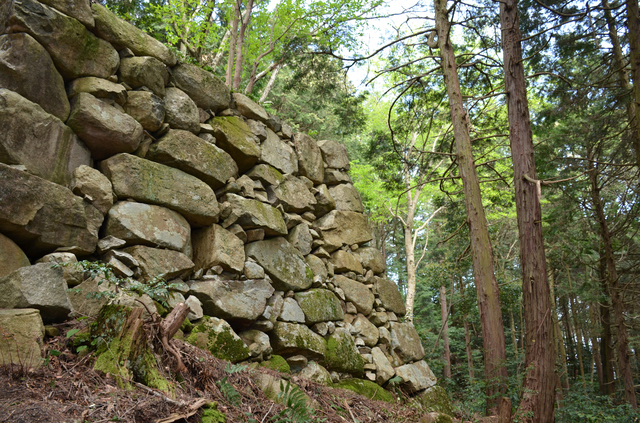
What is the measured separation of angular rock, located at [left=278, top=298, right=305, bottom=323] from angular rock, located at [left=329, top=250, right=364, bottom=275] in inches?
58.6

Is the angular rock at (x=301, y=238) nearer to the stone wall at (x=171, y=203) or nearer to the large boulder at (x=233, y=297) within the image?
the stone wall at (x=171, y=203)

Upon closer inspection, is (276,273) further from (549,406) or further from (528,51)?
(528,51)

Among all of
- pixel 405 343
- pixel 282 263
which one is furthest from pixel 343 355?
pixel 405 343

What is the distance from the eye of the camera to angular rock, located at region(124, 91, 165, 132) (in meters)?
5.31

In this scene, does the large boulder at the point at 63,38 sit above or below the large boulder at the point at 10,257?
above

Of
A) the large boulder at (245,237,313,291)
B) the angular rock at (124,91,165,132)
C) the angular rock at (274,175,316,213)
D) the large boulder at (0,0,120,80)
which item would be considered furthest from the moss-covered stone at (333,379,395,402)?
the large boulder at (0,0,120,80)

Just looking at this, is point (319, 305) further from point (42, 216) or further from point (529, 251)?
point (42, 216)

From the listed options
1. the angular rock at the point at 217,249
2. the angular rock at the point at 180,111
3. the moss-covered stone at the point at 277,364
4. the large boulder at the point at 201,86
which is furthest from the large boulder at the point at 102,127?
the moss-covered stone at the point at 277,364

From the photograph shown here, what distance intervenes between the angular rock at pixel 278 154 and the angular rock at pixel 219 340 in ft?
9.59

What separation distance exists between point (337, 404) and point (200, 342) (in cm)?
174

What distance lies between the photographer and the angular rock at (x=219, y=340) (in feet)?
15.5

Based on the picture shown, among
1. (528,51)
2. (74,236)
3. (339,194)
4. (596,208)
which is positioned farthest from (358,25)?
(74,236)

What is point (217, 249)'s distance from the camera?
5500 millimetres

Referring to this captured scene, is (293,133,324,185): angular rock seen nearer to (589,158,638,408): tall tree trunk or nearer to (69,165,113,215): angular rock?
(69,165,113,215): angular rock
